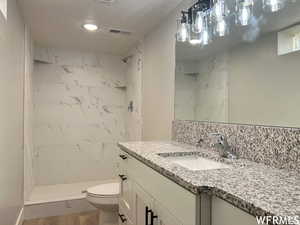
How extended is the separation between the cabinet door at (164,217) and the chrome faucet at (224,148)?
0.52 metres

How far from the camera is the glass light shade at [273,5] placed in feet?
3.82

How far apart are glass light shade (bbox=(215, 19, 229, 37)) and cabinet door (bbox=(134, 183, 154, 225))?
1.20 m

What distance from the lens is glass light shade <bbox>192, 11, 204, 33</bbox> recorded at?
173 cm

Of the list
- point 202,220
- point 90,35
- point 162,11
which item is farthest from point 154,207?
point 90,35

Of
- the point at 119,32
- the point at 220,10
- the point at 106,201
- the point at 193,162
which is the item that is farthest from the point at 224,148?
the point at 119,32

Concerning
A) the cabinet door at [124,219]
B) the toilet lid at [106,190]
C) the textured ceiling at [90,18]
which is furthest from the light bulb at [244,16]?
the toilet lid at [106,190]

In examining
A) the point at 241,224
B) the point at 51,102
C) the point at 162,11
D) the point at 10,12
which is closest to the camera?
the point at 241,224

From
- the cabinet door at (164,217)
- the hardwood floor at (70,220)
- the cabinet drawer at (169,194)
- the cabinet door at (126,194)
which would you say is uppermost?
the cabinet drawer at (169,194)

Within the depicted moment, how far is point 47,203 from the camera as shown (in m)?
2.77

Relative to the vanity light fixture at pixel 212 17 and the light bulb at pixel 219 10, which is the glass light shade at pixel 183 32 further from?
the light bulb at pixel 219 10

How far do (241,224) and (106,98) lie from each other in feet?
11.1

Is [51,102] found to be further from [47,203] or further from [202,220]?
[202,220]

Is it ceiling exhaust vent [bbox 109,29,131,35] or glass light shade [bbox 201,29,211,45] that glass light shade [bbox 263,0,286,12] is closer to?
glass light shade [bbox 201,29,211,45]

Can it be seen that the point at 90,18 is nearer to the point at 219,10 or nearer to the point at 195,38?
the point at 195,38
